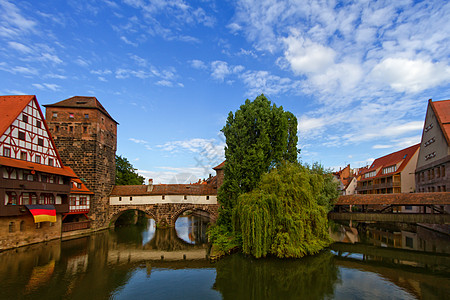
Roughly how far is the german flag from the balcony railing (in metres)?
3.79

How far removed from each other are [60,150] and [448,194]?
37.8 meters

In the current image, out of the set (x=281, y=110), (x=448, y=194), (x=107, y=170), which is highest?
(x=281, y=110)

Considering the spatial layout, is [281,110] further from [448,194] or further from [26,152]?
[26,152]

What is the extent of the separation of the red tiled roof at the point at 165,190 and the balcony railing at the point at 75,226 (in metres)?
4.88

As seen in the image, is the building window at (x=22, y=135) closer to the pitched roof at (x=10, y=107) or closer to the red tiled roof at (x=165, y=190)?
the pitched roof at (x=10, y=107)

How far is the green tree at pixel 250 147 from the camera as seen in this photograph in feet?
72.8

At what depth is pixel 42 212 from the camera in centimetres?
2195

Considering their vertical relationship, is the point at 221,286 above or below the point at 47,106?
below

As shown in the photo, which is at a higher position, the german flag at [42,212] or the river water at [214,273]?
the german flag at [42,212]

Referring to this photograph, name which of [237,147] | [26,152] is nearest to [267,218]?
[237,147]

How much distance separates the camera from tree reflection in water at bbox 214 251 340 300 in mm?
12398

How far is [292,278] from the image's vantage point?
14391 mm

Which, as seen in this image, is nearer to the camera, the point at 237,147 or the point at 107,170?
the point at 237,147

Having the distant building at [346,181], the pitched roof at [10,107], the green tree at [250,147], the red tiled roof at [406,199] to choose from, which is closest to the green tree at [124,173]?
the pitched roof at [10,107]
